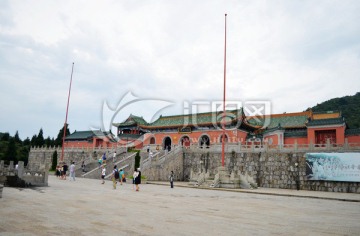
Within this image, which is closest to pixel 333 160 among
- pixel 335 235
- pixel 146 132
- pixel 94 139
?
pixel 335 235

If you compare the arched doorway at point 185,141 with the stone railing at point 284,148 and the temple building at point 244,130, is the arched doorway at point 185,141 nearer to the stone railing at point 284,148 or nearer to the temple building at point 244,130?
the temple building at point 244,130

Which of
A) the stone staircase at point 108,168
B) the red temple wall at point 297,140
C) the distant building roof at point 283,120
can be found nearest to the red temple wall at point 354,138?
the red temple wall at point 297,140

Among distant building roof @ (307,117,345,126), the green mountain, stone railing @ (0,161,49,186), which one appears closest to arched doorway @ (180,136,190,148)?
distant building roof @ (307,117,345,126)

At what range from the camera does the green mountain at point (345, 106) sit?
59.4 meters

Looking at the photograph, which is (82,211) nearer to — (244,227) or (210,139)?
(244,227)

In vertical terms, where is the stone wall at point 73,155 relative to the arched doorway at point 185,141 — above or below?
below

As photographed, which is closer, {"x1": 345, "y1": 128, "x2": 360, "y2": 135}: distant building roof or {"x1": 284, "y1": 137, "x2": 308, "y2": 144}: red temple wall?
{"x1": 345, "y1": 128, "x2": 360, "y2": 135}: distant building roof

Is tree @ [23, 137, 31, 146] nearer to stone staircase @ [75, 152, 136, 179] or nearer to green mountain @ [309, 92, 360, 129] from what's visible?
stone staircase @ [75, 152, 136, 179]

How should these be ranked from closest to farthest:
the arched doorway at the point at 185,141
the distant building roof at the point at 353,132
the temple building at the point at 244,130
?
the distant building roof at the point at 353,132
the temple building at the point at 244,130
the arched doorway at the point at 185,141

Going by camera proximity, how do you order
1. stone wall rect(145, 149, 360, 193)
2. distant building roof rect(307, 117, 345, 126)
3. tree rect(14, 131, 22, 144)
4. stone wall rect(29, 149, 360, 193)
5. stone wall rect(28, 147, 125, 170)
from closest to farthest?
stone wall rect(145, 149, 360, 193)
stone wall rect(29, 149, 360, 193)
distant building roof rect(307, 117, 345, 126)
stone wall rect(28, 147, 125, 170)
tree rect(14, 131, 22, 144)

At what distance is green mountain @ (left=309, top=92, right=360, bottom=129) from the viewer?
→ 59375 mm

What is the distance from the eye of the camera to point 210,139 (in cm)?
3300

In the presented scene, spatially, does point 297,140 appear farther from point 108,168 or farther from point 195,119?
point 108,168

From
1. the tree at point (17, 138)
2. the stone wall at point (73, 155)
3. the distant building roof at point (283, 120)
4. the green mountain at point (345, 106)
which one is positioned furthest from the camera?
the tree at point (17, 138)
